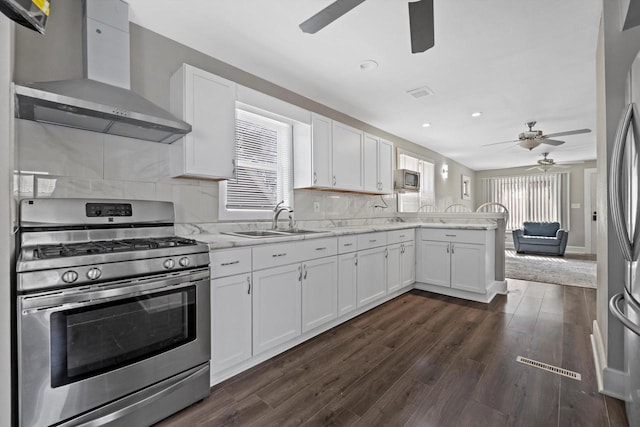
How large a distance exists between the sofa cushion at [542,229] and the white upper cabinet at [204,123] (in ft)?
27.1

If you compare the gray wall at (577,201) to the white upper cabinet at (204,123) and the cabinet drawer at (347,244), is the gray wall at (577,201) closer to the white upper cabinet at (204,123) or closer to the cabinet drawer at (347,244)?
the cabinet drawer at (347,244)

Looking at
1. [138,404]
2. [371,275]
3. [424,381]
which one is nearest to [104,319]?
[138,404]

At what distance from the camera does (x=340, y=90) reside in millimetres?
3305

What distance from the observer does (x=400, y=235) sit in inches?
146

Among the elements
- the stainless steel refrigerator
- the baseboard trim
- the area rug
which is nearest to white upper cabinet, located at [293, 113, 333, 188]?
the stainless steel refrigerator

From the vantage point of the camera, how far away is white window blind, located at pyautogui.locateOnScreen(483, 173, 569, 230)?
816cm

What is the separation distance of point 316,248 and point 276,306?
0.59m

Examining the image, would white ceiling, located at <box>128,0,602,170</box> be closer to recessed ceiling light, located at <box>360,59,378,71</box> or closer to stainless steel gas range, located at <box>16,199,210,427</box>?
recessed ceiling light, located at <box>360,59,378,71</box>

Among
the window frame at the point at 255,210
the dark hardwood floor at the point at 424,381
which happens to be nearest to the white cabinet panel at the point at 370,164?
the window frame at the point at 255,210

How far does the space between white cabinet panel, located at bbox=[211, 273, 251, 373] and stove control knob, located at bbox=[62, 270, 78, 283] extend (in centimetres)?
70

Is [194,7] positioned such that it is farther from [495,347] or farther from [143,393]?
[495,347]

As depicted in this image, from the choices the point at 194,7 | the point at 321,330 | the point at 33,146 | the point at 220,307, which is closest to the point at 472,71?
the point at 194,7

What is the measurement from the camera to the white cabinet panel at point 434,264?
3789 mm

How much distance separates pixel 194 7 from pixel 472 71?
8.23 feet
